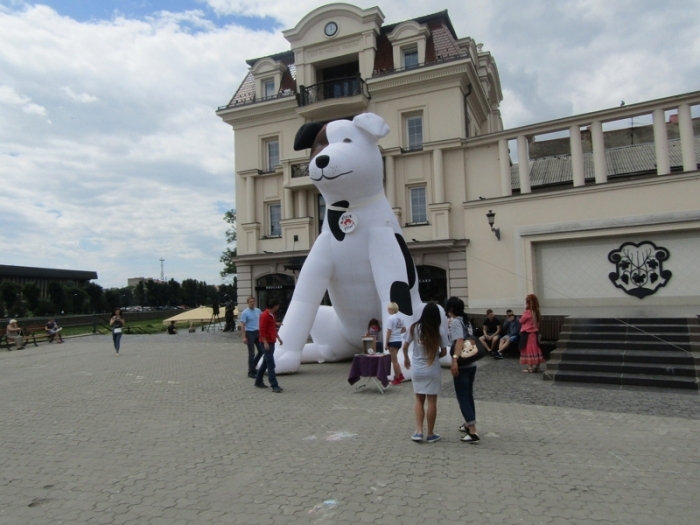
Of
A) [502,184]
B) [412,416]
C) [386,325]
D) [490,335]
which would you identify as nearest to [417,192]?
[502,184]

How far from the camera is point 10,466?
467 cm

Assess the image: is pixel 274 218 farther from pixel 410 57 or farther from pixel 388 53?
pixel 410 57

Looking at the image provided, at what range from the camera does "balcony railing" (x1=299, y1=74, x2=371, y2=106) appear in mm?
20484

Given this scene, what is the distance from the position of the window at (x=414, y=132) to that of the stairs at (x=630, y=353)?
12032 mm

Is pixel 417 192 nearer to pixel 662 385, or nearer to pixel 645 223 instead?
pixel 645 223

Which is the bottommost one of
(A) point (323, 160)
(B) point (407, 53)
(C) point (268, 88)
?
(A) point (323, 160)

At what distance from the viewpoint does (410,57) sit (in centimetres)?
2061

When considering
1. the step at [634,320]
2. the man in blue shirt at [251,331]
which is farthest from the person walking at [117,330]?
the step at [634,320]

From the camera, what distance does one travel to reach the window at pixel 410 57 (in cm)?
2049

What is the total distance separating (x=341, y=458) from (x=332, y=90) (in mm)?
18849

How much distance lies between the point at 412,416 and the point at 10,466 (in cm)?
418

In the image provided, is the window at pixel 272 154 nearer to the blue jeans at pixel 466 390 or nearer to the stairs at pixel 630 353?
the stairs at pixel 630 353

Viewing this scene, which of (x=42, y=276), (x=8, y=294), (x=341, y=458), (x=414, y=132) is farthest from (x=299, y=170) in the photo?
(x=42, y=276)

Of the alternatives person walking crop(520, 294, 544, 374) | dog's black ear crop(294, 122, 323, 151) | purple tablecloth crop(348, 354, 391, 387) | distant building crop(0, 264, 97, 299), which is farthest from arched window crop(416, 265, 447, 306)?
distant building crop(0, 264, 97, 299)
